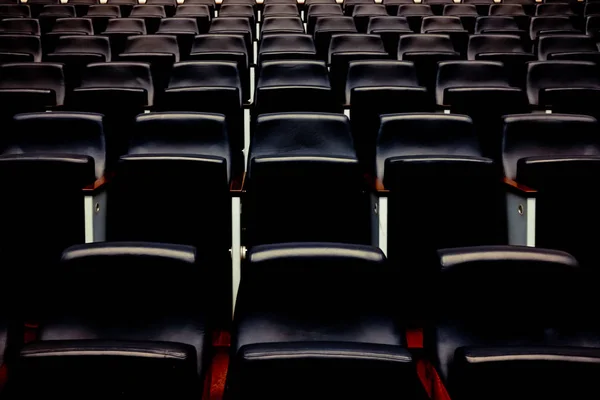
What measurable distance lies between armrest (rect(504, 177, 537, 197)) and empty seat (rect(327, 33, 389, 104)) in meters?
0.32

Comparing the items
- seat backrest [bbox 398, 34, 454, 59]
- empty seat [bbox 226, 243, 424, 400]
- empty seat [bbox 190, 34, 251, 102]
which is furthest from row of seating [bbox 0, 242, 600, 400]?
seat backrest [bbox 398, 34, 454, 59]

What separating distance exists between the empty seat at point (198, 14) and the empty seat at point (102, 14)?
0.13 meters

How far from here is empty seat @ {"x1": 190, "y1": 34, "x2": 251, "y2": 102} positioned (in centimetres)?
95

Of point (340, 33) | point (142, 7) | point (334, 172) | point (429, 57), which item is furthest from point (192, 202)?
point (142, 7)

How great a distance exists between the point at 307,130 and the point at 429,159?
0.16 m

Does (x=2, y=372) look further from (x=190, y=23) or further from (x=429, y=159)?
(x=190, y=23)

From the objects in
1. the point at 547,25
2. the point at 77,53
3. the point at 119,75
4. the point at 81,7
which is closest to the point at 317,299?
the point at 119,75

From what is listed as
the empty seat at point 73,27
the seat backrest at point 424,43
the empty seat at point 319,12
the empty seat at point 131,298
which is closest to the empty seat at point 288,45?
the seat backrest at point 424,43

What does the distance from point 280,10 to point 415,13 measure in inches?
11.8

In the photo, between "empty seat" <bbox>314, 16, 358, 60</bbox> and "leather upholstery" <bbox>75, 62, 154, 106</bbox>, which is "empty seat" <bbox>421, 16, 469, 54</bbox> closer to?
"empty seat" <bbox>314, 16, 358, 60</bbox>

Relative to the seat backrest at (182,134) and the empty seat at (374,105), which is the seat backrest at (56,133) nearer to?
the seat backrest at (182,134)

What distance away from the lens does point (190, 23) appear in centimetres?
122

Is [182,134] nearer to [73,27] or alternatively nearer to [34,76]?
[34,76]

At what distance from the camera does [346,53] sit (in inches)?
36.1
